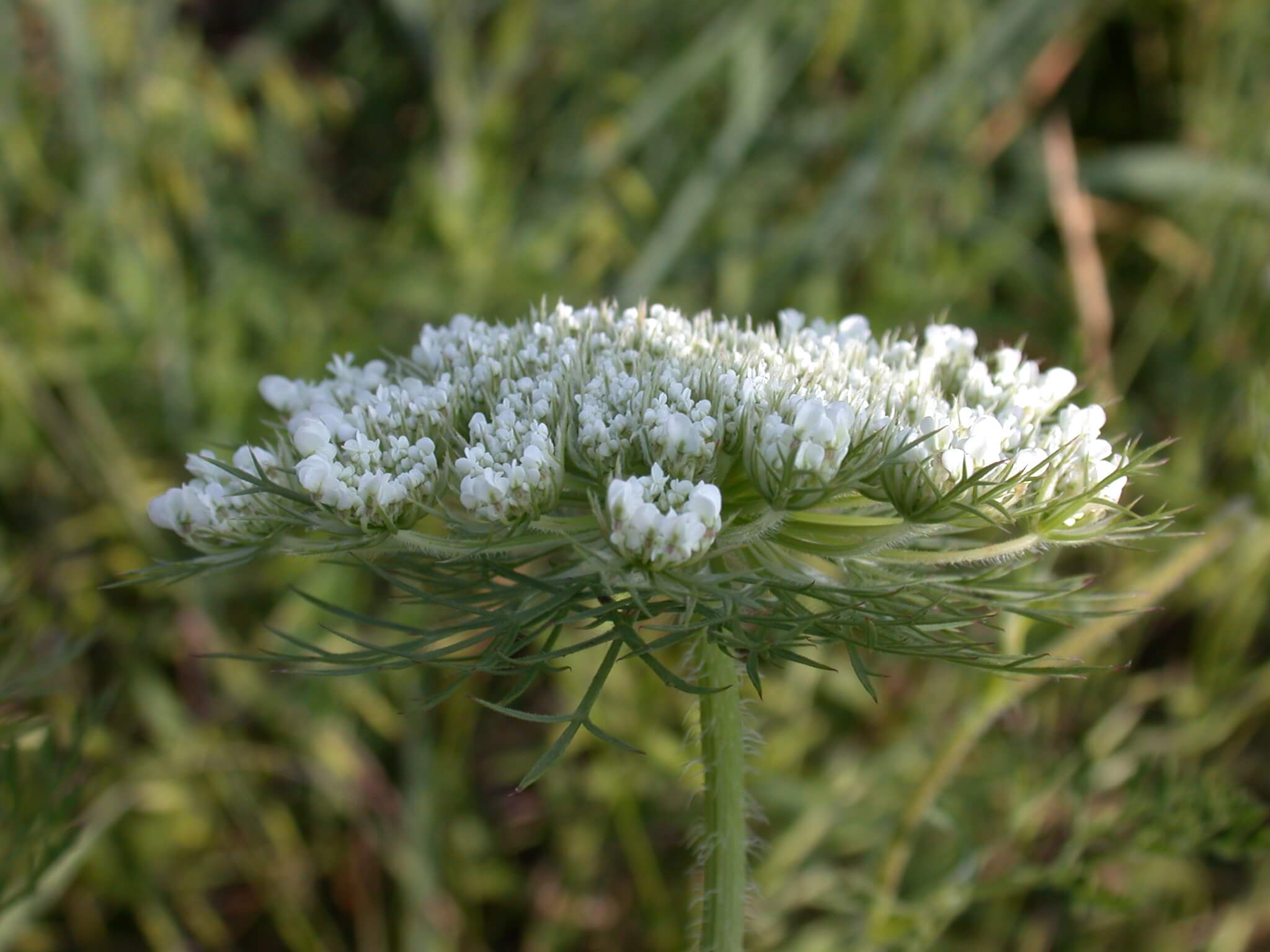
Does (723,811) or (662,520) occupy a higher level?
(662,520)

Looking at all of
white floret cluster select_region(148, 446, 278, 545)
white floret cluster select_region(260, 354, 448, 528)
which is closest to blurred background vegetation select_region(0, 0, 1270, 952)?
white floret cluster select_region(148, 446, 278, 545)

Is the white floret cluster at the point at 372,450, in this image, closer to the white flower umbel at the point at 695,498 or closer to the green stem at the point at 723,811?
the white flower umbel at the point at 695,498

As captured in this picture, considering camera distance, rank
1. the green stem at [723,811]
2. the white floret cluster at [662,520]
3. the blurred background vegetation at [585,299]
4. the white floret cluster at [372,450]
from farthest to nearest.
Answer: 1. the blurred background vegetation at [585,299]
2. the green stem at [723,811]
3. the white floret cluster at [372,450]
4. the white floret cluster at [662,520]

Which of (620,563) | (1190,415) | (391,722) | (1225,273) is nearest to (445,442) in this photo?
(620,563)

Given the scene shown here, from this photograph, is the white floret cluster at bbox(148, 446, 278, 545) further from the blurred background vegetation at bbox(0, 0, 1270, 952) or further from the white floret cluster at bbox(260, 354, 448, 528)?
the blurred background vegetation at bbox(0, 0, 1270, 952)

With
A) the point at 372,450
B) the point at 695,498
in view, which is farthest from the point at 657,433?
the point at 372,450

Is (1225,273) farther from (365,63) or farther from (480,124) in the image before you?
(365,63)

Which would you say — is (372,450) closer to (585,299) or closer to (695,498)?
(695,498)

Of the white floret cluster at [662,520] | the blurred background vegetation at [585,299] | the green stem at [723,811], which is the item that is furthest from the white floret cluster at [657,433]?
the blurred background vegetation at [585,299]
